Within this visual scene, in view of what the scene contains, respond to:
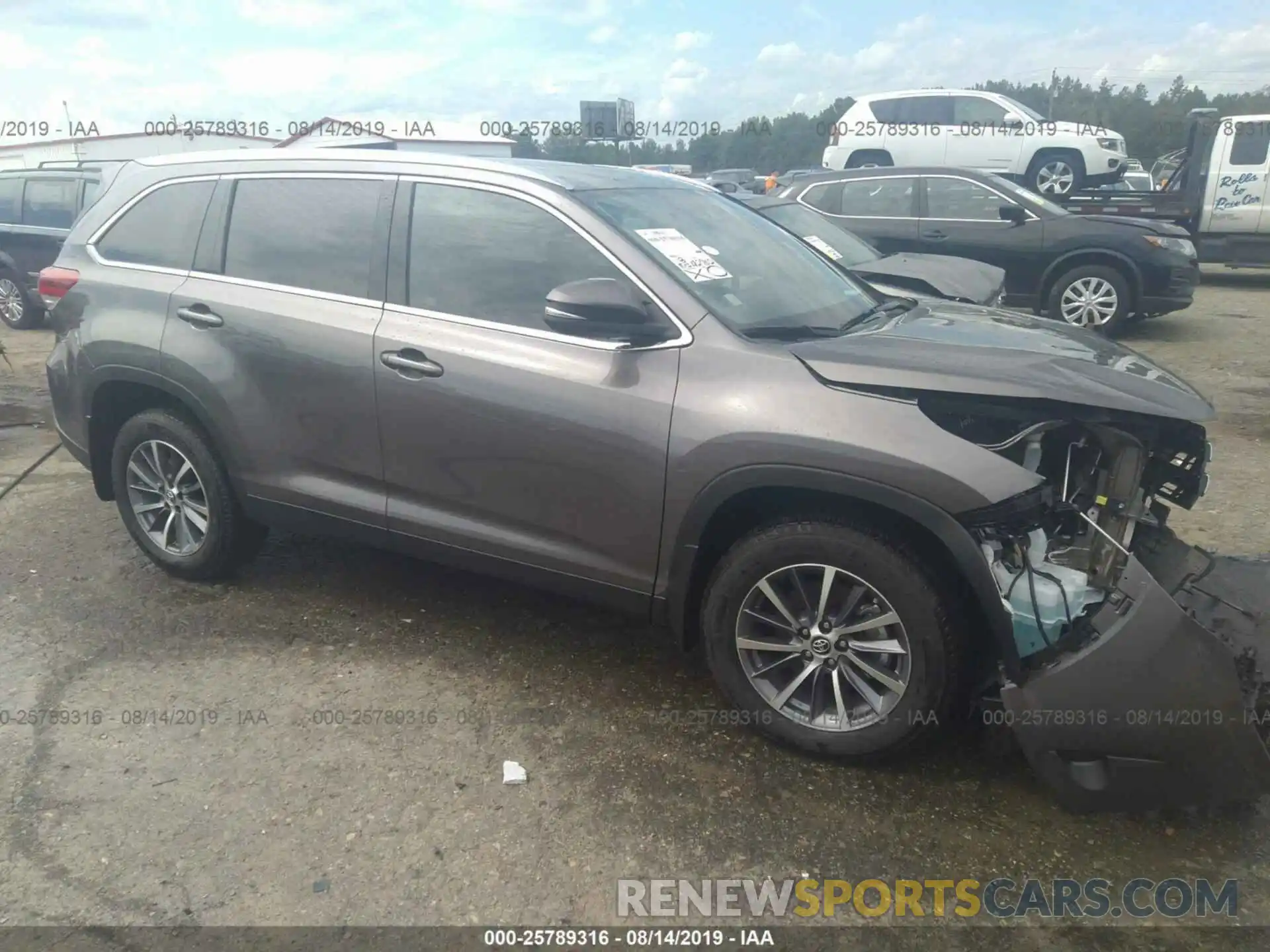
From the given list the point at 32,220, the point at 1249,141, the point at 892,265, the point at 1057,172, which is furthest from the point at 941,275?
the point at 1057,172

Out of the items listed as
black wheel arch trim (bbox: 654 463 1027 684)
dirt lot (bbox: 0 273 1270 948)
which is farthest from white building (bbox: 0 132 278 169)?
black wheel arch trim (bbox: 654 463 1027 684)

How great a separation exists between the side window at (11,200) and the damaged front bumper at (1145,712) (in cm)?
1233

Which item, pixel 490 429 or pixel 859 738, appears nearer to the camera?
pixel 859 738

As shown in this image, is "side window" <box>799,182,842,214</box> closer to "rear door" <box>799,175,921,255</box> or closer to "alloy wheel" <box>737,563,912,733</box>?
"rear door" <box>799,175,921,255</box>

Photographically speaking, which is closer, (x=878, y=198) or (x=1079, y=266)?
(x=1079, y=266)

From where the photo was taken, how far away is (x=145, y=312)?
3963 mm

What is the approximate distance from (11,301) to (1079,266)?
1211 cm

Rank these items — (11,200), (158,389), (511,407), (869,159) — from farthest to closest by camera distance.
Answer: (869,159)
(11,200)
(158,389)
(511,407)

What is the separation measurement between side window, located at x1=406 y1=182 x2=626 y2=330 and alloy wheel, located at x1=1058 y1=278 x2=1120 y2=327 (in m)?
7.80

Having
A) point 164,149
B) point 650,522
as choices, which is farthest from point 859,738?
point 164,149

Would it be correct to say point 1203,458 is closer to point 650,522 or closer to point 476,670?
point 650,522

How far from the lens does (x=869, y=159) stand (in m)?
16.3

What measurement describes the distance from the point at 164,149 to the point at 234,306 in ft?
84.9

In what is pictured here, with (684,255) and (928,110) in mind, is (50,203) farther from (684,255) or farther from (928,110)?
(928,110)
